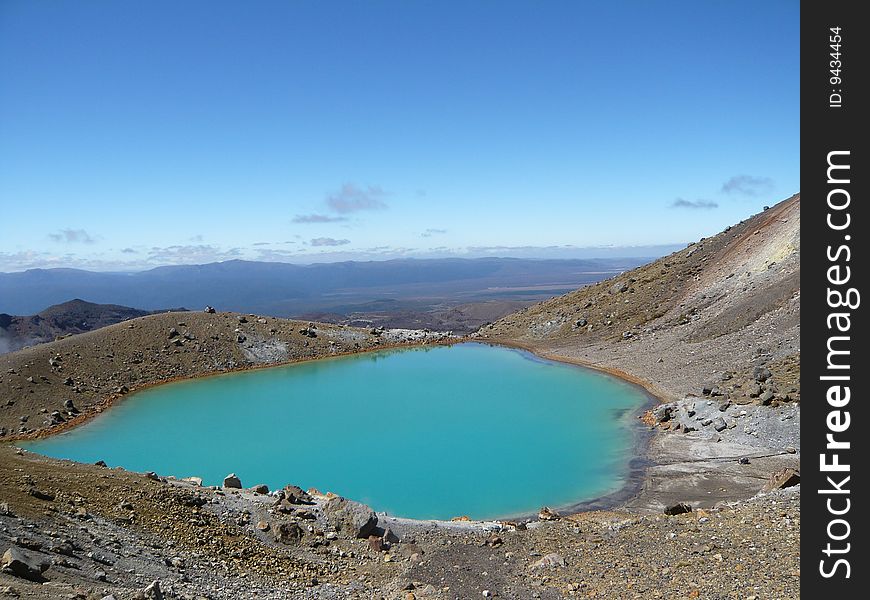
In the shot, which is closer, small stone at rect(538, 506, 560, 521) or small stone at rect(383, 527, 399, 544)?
small stone at rect(383, 527, 399, 544)

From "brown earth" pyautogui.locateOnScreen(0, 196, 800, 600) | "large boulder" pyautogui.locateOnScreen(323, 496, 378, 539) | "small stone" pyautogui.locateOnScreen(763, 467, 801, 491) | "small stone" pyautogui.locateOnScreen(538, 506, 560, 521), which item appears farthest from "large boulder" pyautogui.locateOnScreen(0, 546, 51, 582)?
"small stone" pyautogui.locateOnScreen(763, 467, 801, 491)

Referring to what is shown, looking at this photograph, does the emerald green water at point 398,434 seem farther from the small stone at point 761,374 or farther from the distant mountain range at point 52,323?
the distant mountain range at point 52,323

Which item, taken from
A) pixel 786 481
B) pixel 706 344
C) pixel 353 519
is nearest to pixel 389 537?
pixel 353 519

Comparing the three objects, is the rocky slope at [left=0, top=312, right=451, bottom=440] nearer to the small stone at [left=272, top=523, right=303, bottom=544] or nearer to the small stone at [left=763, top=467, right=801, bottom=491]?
the small stone at [left=272, top=523, right=303, bottom=544]

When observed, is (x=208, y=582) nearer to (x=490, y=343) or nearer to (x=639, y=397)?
(x=639, y=397)

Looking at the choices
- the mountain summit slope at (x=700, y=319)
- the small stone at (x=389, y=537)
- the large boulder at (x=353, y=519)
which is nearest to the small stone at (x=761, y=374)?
the mountain summit slope at (x=700, y=319)
